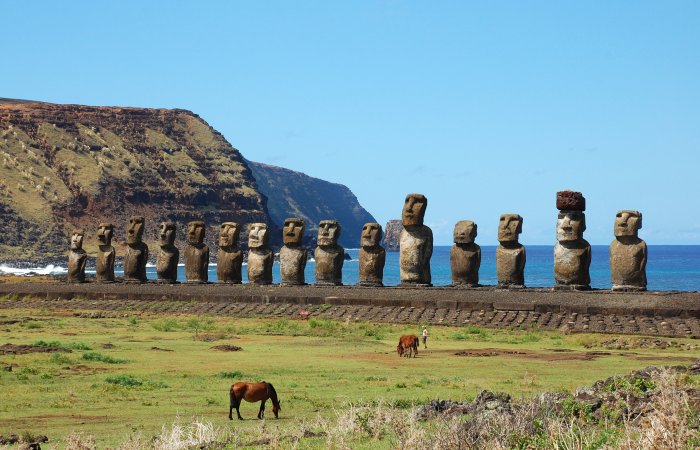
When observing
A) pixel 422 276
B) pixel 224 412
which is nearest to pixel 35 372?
pixel 224 412

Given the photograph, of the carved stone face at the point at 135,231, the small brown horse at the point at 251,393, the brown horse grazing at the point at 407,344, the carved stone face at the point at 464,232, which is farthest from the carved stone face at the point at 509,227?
the small brown horse at the point at 251,393

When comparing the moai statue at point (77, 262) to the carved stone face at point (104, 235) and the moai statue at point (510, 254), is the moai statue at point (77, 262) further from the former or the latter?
the moai statue at point (510, 254)

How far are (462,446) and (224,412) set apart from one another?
553cm

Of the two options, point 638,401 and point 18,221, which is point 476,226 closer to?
point 638,401

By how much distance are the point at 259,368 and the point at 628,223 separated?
40.8 ft

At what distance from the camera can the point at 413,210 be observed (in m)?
32.2

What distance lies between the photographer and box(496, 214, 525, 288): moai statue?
99.4 feet

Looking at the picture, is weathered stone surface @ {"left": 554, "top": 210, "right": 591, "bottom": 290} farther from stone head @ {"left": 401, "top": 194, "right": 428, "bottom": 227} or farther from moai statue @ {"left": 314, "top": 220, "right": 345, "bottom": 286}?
moai statue @ {"left": 314, "top": 220, "right": 345, "bottom": 286}

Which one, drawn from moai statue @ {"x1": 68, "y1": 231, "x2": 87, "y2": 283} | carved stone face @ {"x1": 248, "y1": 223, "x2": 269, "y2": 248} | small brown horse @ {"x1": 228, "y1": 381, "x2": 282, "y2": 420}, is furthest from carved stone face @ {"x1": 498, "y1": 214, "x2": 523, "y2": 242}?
small brown horse @ {"x1": 228, "y1": 381, "x2": 282, "y2": 420}

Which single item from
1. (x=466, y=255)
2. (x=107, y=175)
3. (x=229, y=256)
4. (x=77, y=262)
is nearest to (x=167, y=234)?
(x=229, y=256)

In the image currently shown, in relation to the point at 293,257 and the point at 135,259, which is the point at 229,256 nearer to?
the point at 293,257

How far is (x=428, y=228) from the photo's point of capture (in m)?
32.5

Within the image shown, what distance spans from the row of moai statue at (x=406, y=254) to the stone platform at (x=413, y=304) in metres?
0.70

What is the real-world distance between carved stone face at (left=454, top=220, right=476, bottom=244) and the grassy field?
14.4ft
